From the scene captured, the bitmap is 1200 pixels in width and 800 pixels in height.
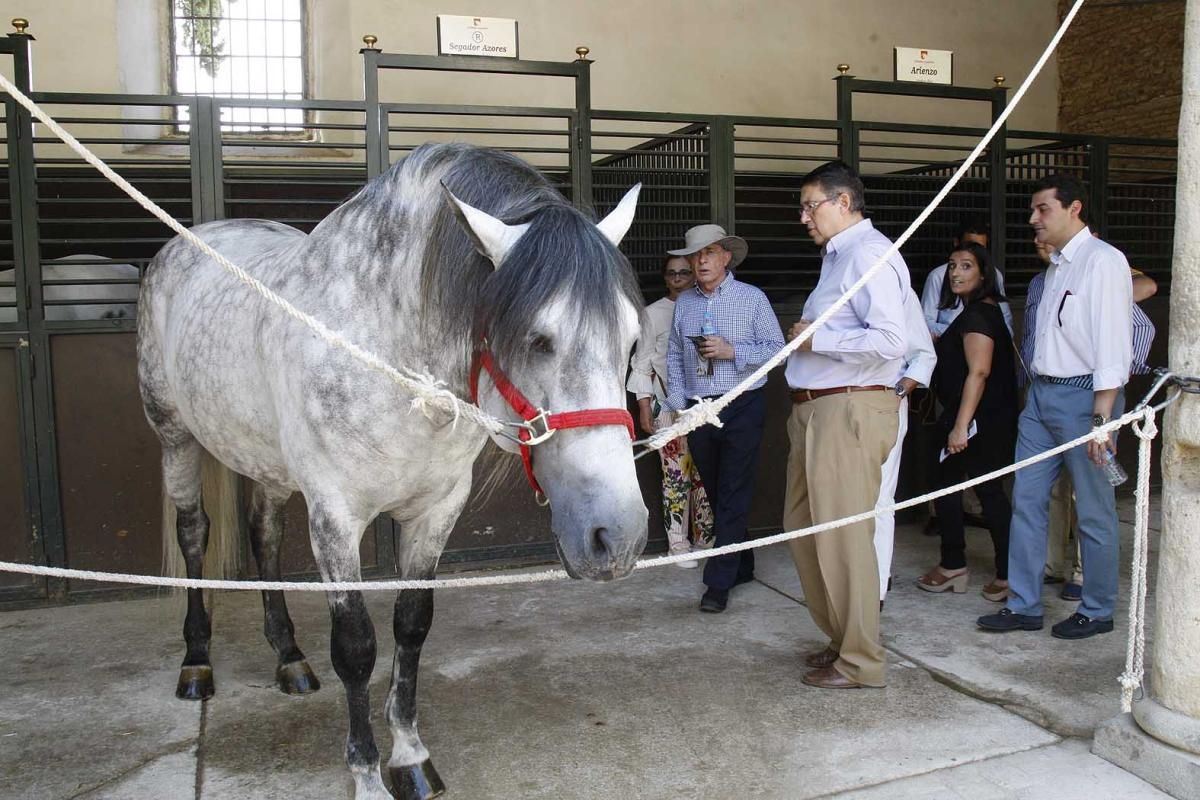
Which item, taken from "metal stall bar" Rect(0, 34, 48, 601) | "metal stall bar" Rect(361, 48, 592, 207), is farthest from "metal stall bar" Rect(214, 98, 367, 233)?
"metal stall bar" Rect(0, 34, 48, 601)

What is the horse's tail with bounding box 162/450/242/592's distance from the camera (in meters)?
3.76

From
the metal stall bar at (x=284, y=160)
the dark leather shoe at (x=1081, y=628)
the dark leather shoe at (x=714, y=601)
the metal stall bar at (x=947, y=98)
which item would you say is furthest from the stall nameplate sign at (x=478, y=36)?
the dark leather shoe at (x=1081, y=628)

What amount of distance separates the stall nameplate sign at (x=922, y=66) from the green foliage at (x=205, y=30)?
449 centimetres

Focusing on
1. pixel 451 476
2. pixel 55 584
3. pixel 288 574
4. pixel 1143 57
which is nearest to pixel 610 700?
pixel 451 476

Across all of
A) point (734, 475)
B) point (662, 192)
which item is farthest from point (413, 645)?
point (662, 192)

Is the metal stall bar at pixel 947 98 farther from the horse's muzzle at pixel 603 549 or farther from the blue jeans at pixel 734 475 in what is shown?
the horse's muzzle at pixel 603 549

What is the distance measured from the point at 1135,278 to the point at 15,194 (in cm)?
498

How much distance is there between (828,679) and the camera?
3289 mm

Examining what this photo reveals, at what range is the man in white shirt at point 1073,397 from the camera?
11.4 ft

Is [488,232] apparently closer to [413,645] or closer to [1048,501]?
[413,645]

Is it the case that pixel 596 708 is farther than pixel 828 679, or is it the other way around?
pixel 828 679

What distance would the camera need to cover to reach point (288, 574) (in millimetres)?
4586

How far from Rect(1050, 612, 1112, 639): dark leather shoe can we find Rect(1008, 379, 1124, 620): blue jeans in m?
0.03

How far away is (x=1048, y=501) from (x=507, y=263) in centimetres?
266
